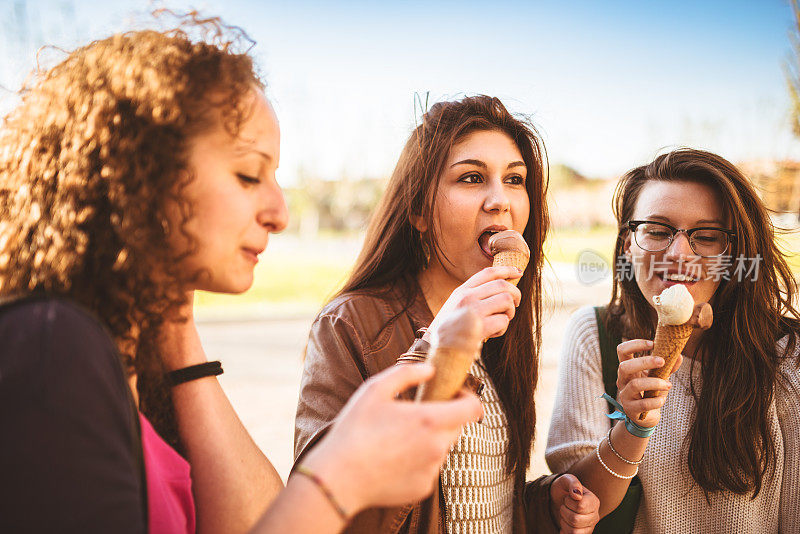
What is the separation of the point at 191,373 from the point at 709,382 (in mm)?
2543

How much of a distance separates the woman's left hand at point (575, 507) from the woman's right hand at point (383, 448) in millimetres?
1598

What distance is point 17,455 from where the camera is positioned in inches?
36.6

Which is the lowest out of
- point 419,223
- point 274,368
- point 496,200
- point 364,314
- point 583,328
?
point 274,368

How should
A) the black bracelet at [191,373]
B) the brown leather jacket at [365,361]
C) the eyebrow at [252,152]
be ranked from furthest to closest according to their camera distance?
the brown leather jacket at [365,361], the black bracelet at [191,373], the eyebrow at [252,152]

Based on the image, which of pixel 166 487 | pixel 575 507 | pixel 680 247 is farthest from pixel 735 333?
pixel 166 487

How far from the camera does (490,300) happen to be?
1797 millimetres

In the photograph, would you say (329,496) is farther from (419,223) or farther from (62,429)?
(419,223)

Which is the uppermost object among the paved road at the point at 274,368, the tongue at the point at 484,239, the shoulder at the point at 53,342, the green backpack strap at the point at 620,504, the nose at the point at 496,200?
the nose at the point at 496,200

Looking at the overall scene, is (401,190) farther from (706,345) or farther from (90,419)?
(90,419)

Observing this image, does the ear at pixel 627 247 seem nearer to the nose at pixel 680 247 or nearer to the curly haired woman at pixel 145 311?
the nose at pixel 680 247

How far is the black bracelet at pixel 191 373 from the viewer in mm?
1634

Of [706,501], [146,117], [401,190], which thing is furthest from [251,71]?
[706,501]

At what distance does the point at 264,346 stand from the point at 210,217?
1050 centimetres

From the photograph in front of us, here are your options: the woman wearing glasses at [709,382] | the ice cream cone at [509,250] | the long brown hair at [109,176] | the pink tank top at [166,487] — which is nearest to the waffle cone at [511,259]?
the ice cream cone at [509,250]
